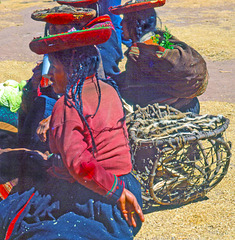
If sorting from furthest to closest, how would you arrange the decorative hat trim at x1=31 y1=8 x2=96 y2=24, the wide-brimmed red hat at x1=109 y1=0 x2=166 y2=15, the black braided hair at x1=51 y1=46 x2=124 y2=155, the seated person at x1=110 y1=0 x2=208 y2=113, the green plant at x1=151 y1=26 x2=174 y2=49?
the wide-brimmed red hat at x1=109 y1=0 x2=166 y2=15 → the green plant at x1=151 y1=26 x2=174 y2=49 → the seated person at x1=110 y1=0 x2=208 y2=113 → the decorative hat trim at x1=31 y1=8 x2=96 y2=24 → the black braided hair at x1=51 y1=46 x2=124 y2=155

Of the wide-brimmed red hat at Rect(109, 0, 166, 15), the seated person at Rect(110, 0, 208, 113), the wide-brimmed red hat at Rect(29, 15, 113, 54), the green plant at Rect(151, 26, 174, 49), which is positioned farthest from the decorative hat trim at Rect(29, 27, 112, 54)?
the wide-brimmed red hat at Rect(109, 0, 166, 15)

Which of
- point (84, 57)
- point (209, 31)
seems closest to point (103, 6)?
point (84, 57)

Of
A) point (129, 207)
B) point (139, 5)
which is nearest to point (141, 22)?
point (139, 5)

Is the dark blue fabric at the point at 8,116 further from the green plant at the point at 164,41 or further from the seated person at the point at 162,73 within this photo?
the green plant at the point at 164,41

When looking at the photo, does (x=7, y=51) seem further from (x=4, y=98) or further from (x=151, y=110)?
(x=151, y=110)

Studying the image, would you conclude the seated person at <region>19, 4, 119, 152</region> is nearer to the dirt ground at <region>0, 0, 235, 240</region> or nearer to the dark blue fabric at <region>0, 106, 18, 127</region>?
the dark blue fabric at <region>0, 106, 18, 127</region>

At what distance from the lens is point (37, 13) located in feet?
10.7

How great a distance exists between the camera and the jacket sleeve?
1.98m

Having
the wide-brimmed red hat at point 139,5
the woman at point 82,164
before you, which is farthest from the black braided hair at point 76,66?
the wide-brimmed red hat at point 139,5

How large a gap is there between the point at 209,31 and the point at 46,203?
26.8ft

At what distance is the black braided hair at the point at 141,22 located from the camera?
3.92m

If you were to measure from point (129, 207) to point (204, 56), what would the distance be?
19.4 ft

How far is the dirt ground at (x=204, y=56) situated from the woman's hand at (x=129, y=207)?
0.65 metres

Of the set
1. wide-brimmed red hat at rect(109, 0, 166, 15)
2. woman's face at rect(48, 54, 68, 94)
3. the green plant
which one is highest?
woman's face at rect(48, 54, 68, 94)
